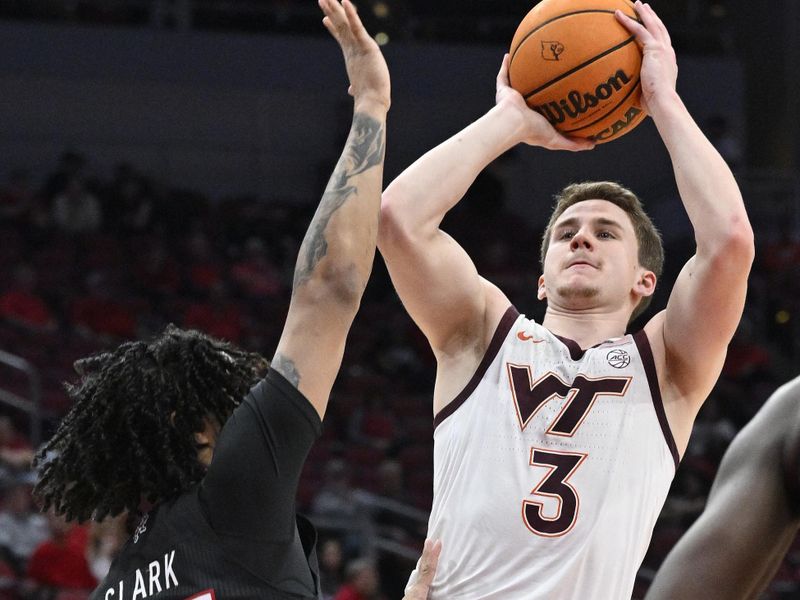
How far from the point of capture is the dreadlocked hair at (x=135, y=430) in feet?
7.32

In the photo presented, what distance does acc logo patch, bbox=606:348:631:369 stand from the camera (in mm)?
3061

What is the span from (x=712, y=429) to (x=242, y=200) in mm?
5910

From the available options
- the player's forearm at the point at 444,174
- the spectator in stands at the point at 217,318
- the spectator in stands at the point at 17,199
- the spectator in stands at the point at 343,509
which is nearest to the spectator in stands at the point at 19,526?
the spectator in stands at the point at 343,509

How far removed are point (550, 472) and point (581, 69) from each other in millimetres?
1054

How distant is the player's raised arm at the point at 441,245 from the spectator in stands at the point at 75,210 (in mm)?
10633

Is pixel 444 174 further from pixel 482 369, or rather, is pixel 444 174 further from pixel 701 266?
pixel 701 266

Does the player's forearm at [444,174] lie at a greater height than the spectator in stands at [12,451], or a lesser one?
greater

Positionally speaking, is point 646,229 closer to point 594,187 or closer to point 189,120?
point 594,187

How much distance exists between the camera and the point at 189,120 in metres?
15.2

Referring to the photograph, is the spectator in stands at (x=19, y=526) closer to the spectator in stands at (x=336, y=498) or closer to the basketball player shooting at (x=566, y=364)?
the spectator in stands at (x=336, y=498)

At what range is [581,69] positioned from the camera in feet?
10.6

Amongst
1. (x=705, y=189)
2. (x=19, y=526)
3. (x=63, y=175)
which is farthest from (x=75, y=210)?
(x=705, y=189)

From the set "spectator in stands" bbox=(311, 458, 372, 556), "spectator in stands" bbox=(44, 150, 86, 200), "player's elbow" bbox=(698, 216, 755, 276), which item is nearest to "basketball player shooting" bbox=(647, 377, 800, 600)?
"player's elbow" bbox=(698, 216, 755, 276)

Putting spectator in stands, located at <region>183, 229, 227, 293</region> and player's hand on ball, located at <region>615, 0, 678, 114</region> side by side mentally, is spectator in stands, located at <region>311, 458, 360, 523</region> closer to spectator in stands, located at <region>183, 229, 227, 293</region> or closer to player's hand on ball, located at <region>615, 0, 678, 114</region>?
spectator in stands, located at <region>183, 229, 227, 293</region>
